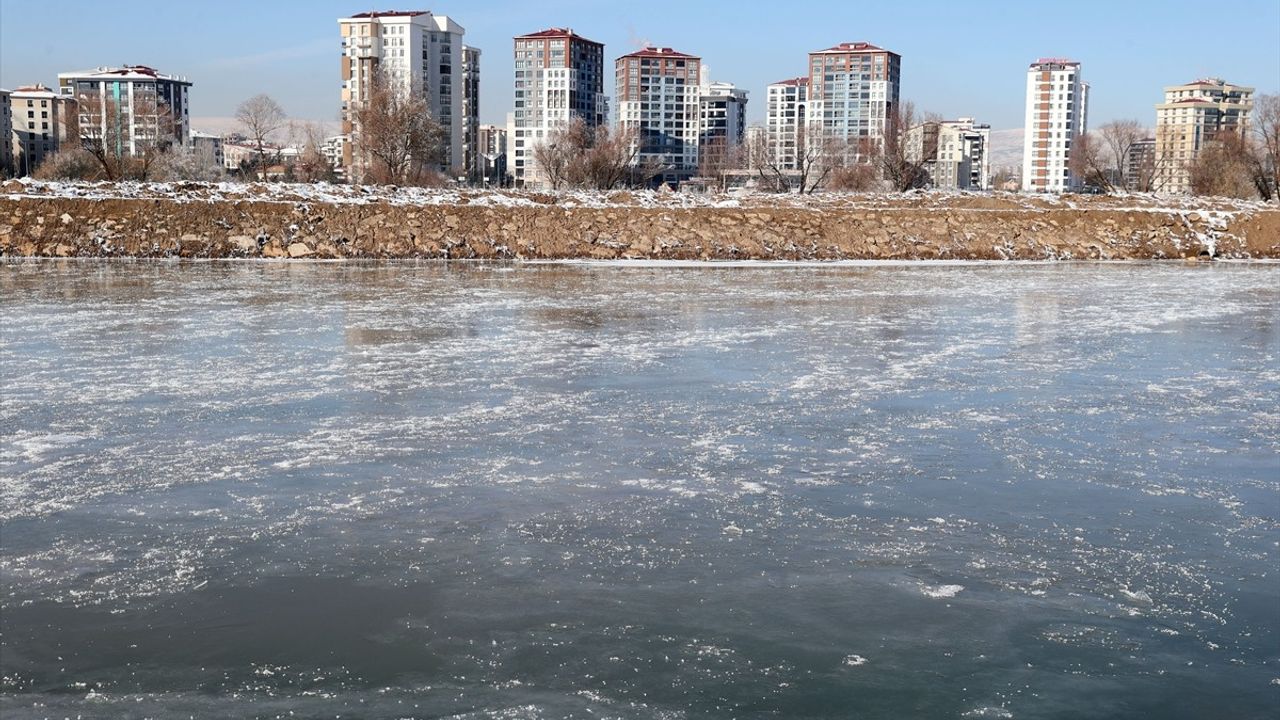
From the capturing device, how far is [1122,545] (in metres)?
5.44

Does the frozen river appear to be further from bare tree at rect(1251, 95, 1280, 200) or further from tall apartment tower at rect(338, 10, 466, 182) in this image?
tall apartment tower at rect(338, 10, 466, 182)

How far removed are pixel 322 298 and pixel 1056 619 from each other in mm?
14607

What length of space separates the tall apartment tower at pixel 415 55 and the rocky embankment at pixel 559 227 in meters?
138

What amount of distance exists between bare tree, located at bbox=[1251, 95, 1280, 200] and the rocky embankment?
99.9 feet

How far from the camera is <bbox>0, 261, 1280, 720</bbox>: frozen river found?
3.92 meters

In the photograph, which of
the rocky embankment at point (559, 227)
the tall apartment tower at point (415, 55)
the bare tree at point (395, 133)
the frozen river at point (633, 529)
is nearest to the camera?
the frozen river at point (633, 529)

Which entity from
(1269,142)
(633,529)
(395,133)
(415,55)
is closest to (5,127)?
(415,55)

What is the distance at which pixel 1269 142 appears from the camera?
214 feet

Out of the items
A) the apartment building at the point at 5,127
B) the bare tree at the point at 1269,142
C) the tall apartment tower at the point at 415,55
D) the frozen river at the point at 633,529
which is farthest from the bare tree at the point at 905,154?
the apartment building at the point at 5,127

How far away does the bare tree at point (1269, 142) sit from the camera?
2478 inches

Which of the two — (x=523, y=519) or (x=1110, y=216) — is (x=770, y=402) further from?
(x=1110, y=216)

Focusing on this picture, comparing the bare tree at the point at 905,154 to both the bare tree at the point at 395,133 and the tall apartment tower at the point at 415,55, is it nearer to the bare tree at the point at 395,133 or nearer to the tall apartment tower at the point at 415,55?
the bare tree at the point at 395,133

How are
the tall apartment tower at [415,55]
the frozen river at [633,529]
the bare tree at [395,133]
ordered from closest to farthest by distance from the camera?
the frozen river at [633,529], the bare tree at [395,133], the tall apartment tower at [415,55]

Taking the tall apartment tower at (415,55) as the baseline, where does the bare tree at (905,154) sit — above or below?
below
